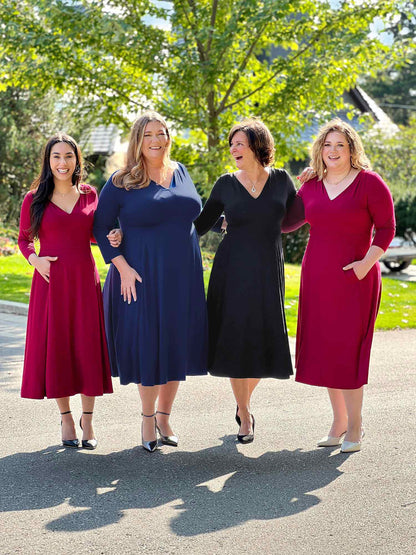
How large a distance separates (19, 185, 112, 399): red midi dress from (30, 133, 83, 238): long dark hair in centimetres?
4

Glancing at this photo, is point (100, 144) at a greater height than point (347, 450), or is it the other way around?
point (100, 144)

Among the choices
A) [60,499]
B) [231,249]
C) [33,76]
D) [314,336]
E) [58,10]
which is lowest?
[60,499]

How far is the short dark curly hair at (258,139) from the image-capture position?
5328 mm

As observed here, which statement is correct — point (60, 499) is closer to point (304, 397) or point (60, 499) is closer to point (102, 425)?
point (102, 425)

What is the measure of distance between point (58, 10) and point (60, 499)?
29.5 feet

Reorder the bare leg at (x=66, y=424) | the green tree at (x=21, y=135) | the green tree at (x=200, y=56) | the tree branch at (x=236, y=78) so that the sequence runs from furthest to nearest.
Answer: the green tree at (x=21, y=135), the tree branch at (x=236, y=78), the green tree at (x=200, y=56), the bare leg at (x=66, y=424)

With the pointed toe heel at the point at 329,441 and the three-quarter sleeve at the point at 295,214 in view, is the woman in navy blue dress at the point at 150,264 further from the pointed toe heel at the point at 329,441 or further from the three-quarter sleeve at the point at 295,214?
the pointed toe heel at the point at 329,441

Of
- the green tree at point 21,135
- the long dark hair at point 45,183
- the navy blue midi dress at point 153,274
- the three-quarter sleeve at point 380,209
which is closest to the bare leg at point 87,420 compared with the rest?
the navy blue midi dress at point 153,274

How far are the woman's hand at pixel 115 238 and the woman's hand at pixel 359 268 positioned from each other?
1.40 meters

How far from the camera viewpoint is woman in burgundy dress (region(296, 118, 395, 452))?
518 cm

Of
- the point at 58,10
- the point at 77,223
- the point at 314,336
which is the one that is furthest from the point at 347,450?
the point at 58,10

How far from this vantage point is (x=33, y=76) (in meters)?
12.4

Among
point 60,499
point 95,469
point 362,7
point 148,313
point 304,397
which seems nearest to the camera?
point 60,499

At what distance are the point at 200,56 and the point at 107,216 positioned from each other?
7.79m
